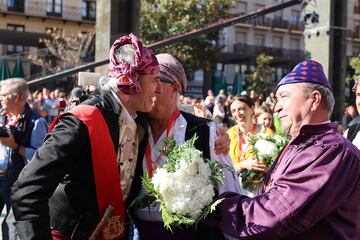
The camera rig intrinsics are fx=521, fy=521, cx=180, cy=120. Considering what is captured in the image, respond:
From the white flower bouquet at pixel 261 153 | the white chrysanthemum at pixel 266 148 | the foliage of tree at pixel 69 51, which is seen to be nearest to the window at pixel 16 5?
the foliage of tree at pixel 69 51

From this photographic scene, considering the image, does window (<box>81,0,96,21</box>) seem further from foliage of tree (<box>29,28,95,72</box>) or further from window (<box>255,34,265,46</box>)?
window (<box>255,34,265,46</box>)

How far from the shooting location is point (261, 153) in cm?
412

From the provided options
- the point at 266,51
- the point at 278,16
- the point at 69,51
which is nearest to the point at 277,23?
the point at 278,16

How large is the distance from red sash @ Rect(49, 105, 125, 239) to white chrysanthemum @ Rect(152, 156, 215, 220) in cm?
23

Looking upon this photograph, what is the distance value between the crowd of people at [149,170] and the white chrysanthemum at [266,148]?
1.10m

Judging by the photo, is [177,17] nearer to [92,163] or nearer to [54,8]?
[54,8]

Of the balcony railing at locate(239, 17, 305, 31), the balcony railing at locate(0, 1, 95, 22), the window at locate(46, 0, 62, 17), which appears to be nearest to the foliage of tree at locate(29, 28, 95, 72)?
the balcony railing at locate(0, 1, 95, 22)

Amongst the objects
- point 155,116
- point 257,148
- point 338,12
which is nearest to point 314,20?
point 338,12

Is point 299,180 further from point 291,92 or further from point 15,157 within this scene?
point 15,157

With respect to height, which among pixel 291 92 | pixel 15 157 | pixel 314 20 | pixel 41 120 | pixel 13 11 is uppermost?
pixel 13 11

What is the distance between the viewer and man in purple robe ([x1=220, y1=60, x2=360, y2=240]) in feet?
6.79

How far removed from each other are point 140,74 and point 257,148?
1.91 metres

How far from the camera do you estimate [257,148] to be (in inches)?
165

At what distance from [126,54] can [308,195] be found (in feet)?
3.50
